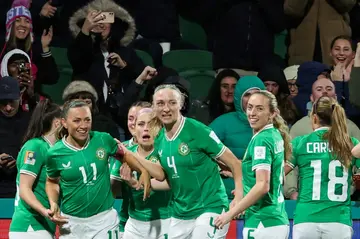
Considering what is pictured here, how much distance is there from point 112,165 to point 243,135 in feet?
4.41

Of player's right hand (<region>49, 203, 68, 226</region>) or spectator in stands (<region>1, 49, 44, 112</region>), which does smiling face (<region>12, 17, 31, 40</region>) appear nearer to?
spectator in stands (<region>1, 49, 44, 112</region>)

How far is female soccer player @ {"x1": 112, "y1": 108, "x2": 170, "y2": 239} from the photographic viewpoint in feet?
31.3

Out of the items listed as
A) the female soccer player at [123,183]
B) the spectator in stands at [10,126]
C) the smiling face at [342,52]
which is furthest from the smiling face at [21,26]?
the smiling face at [342,52]

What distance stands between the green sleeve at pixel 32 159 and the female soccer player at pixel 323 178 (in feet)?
6.81

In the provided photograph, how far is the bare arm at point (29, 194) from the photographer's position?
28.0 feet

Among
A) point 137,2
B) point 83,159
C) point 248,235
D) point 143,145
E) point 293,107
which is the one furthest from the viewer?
point 137,2

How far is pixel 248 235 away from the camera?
27.2ft

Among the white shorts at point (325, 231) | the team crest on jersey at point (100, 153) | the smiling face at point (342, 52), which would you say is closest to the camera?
the team crest on jersey at point (100, 153)

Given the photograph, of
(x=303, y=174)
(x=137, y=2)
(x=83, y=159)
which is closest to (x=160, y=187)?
(x=83, y=159)

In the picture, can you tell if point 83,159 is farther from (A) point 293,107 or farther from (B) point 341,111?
(A) point 293,107

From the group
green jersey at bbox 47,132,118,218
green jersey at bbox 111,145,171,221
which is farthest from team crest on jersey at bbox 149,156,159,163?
green jersey at bbox 47,132,118,218

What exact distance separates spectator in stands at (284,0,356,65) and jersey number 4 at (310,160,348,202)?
327 cm

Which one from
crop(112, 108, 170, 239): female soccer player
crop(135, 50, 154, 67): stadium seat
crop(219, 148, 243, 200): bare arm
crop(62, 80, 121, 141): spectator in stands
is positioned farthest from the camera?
crop(135, 50, 154, 67): stadium seat

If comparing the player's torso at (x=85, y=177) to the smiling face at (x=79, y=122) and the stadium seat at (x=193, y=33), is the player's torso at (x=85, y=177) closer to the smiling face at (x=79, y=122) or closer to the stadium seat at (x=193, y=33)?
the smiling face at (x=79, y=122)
